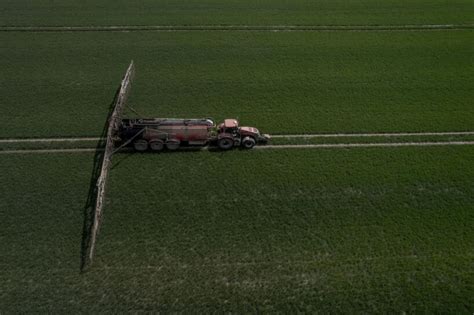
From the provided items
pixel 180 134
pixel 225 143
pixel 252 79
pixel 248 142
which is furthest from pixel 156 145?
pixel 252 79

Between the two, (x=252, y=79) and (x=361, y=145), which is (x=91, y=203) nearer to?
(x=252, y=79)

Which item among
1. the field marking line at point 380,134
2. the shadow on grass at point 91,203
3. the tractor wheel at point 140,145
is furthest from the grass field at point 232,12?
the tractor wheel at point 140,145

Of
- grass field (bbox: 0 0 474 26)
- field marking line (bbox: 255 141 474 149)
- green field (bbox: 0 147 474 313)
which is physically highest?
grass field (bbox: 0 0 474 26)

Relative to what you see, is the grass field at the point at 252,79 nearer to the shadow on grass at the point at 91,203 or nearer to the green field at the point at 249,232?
the shadow on grass at the point at 91,203

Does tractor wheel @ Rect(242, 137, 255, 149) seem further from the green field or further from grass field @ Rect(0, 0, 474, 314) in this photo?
grass field @ Rect(0, 0, 474, 314)

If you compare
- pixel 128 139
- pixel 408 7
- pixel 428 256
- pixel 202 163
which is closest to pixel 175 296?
pixel 202 163

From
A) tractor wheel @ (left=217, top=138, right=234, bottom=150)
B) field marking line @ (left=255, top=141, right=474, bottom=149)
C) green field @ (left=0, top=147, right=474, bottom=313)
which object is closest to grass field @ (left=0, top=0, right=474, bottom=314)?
green field @ (left=0, top=147, right=474, bottom=313)
